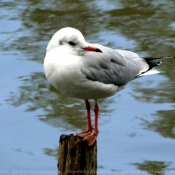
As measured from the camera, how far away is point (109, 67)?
621 cm

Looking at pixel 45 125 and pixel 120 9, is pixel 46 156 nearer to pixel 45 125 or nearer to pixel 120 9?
pixel 45 125

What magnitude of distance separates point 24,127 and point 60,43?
11.2ft

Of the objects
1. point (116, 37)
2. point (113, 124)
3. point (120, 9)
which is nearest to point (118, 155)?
point (113, 124)

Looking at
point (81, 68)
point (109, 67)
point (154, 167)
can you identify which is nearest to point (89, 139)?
point (81, 68)

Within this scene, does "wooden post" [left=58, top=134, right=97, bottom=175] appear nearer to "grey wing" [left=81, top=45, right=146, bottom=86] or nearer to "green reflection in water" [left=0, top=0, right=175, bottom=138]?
"grey wing" [left=81, top=45, right=146, bottom=86]

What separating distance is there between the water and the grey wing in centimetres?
186

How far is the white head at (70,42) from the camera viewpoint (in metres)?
5.62

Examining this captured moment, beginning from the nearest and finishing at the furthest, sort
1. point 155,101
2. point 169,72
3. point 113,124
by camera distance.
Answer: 1. point 113,124
2. point 155,101
3. point 169,72

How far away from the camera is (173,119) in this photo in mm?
9000

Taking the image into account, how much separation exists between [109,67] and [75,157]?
3.29 feet

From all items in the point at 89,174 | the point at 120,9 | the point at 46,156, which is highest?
the point at 120,9

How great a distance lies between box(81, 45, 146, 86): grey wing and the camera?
19.4ft

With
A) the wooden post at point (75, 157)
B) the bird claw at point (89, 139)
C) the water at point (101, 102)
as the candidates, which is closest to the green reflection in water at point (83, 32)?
the water at point (101, 102)

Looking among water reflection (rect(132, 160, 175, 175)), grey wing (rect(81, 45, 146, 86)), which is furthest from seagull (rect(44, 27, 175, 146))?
water reflection (rect(132, 160, 175, 175))
